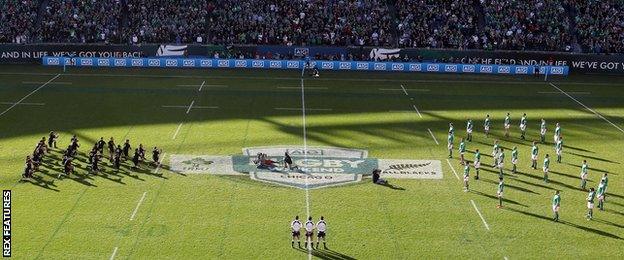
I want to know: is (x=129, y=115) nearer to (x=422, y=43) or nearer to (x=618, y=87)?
(x=422, y=43)

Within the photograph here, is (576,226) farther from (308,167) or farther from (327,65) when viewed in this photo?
(327,65)

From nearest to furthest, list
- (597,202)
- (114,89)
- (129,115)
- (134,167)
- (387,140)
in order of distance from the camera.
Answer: (597,202), (134,167), (387,140), (129,115), (114,89)

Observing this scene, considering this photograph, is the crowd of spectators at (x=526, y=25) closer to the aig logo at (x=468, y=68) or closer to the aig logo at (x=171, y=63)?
the aig logo at (x=468, y=68)

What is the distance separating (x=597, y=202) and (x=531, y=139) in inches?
458

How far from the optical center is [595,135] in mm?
48312

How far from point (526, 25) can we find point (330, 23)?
18.3 meters

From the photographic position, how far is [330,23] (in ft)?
238

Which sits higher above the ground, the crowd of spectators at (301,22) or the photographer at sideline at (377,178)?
the crowd of spectators at (301,22)

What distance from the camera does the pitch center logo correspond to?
38.9m

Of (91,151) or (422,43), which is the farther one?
(422,43)

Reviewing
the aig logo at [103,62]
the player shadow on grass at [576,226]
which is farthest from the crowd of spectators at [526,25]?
the player shadow on grass at [576,226]

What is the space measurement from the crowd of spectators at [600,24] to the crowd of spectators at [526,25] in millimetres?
1209

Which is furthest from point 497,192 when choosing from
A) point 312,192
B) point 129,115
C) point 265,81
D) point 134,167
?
point 265,81

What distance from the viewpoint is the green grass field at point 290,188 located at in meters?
30.4
